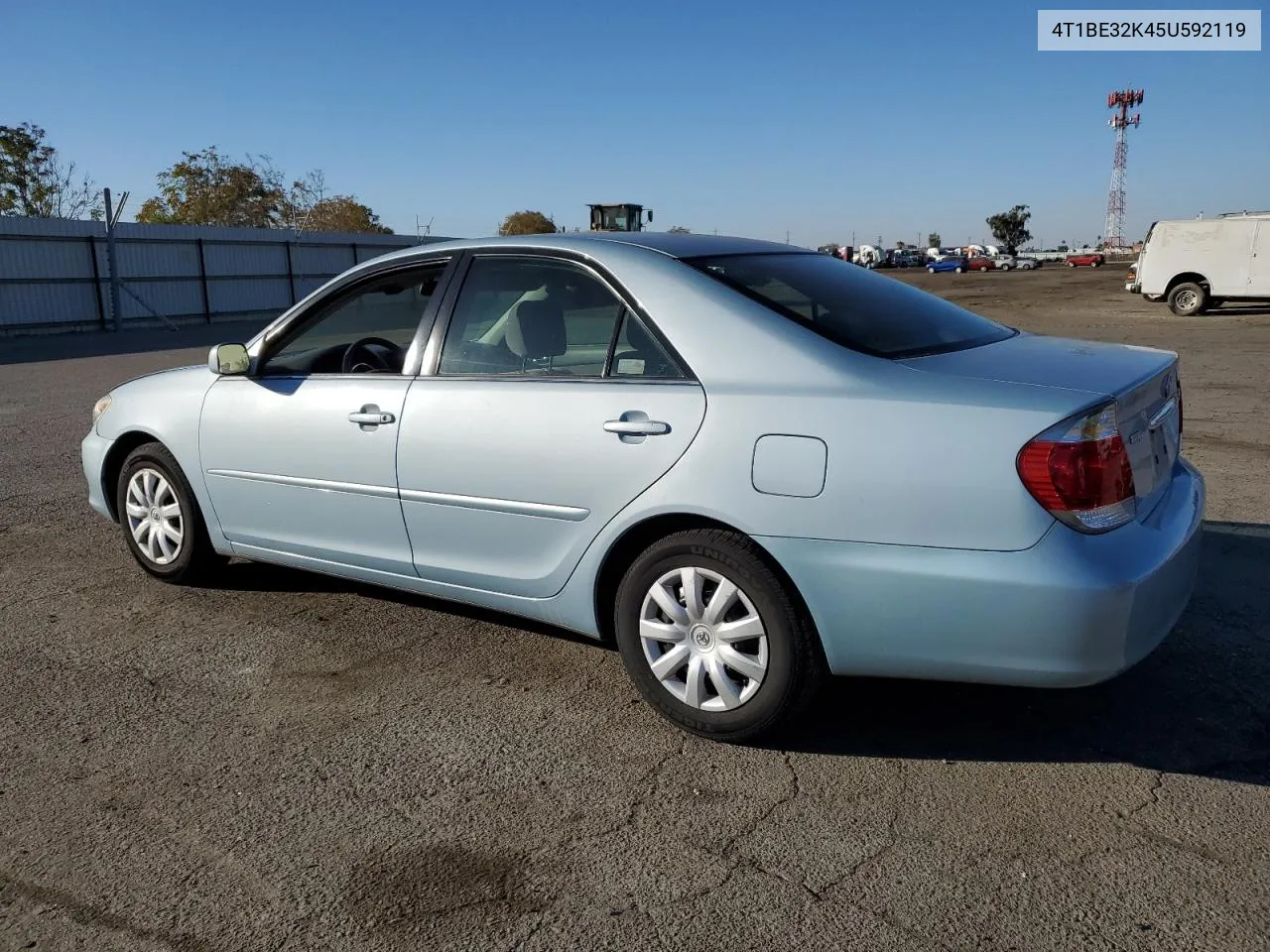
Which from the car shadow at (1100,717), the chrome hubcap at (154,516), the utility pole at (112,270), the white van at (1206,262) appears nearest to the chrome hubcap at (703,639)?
the car shadow at (1100,717)

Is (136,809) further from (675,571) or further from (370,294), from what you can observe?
(370,294)

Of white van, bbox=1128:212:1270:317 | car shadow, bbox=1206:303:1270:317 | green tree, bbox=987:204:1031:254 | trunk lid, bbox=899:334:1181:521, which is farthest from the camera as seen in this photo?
green tree, bbox=987:204:1031:254

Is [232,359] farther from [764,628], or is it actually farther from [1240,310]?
[1240,310]

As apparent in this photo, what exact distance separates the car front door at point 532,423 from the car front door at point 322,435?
14cm

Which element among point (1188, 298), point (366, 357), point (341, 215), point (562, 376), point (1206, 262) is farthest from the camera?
point (341, 215)

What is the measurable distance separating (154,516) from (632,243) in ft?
9.02

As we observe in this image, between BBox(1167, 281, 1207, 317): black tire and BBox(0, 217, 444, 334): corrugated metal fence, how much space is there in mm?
17053

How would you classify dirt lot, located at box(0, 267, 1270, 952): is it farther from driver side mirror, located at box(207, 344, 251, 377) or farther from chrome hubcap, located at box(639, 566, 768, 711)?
driver side mirror, located at box(207, 344, 251, 377)

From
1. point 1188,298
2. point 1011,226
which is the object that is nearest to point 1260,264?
point 1188,298

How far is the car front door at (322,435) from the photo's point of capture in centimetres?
411

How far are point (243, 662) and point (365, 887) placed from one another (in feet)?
5.71

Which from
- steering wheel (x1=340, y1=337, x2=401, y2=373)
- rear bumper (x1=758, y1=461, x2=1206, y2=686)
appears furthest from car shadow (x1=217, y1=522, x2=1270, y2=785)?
steering wheel (x1=340, y1=337, x2=401, y2=373)

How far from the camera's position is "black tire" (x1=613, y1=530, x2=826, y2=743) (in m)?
3.17

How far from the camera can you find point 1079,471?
2842mm
